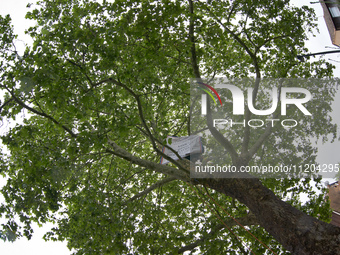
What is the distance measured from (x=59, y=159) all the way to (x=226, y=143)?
159 inches

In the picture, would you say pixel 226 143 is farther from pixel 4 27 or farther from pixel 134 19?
pixel 4 27

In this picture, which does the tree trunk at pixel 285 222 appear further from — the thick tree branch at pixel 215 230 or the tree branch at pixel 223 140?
the thick tree branch at pixel 215 230

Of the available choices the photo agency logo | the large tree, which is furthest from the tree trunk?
the photo agency logo

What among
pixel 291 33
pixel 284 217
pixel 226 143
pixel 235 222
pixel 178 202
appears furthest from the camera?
pixel 178 202

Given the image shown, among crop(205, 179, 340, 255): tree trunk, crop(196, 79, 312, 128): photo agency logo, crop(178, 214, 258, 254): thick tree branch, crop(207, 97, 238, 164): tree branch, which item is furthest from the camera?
crop(196, 79, 312, 128): photo agency logo

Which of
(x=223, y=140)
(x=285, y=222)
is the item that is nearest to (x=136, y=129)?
(x=223, y=140)

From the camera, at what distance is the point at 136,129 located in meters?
8.83

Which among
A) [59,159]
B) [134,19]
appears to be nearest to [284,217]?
[59,159]

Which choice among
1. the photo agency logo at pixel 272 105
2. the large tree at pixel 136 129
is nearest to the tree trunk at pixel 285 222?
the large tree at pixel 136 129

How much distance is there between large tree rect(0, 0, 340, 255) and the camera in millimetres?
6820

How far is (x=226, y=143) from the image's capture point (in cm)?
864

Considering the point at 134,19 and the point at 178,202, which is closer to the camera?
the point at 134,19

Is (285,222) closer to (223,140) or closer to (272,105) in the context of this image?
(223,140)

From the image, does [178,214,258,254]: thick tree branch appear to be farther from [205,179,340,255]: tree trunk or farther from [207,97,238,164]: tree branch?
[207,97,238,164]: tree branch
